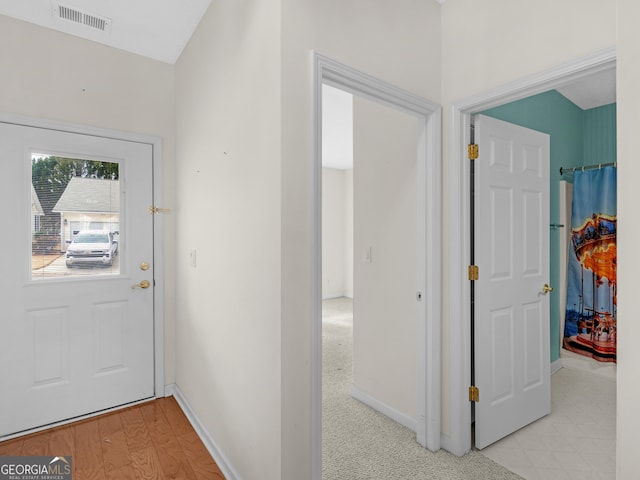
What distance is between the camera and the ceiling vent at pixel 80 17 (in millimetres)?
2092

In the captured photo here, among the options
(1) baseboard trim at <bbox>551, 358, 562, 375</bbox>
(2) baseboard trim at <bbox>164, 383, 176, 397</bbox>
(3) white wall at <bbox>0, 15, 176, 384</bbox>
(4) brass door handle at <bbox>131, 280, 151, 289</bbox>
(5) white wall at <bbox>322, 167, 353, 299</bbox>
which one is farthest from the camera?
(5) white wall at <bbox>322, 167, 353, 299</bbox>

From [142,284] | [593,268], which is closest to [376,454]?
[142,284]

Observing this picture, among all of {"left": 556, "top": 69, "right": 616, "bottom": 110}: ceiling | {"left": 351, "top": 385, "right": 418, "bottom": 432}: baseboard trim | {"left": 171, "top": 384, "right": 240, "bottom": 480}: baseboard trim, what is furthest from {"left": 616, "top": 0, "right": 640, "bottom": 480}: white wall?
{"left": 556, "top": 69, "right": 616, "bottom": 110}: ceiling

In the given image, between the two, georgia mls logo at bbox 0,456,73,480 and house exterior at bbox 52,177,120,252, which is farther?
house exterior at bbox 52,177,120,252

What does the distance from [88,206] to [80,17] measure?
1.20 m

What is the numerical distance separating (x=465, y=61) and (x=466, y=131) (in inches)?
15.3

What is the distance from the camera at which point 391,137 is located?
2445 millimetres

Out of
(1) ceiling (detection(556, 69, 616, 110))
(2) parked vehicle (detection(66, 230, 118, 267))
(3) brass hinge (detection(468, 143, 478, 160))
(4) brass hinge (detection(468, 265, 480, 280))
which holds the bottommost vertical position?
(4) brass hinge (detection(468, 265, 480, 280))

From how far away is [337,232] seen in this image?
7.22m

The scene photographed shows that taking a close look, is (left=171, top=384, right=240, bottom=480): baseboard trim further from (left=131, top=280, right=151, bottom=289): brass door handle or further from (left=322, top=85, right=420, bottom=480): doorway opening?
(left=131, top=280, right=151, bottom=289): brass door handle

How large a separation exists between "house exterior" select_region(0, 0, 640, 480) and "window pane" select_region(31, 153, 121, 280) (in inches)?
13.9

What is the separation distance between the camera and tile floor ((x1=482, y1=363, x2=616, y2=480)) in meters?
1.91

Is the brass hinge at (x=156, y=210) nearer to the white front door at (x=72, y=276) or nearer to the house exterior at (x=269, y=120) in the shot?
the white front door at (x=72, y=276)

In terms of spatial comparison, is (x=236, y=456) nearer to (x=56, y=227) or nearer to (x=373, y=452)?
(x=373, y=452)
